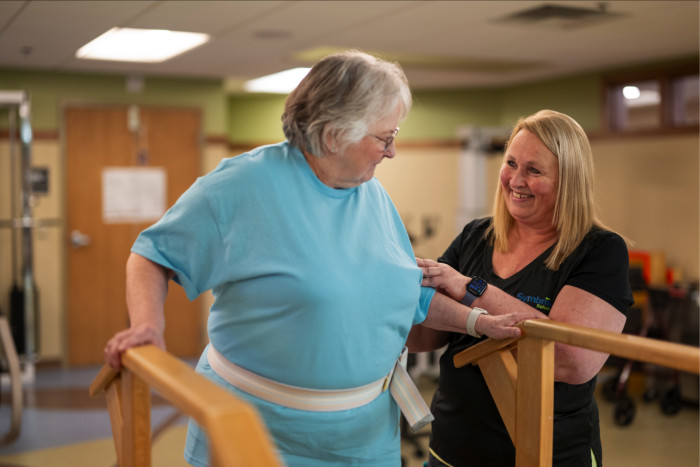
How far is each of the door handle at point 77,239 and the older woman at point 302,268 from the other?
5207mm

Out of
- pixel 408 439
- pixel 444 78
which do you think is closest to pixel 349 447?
pixel 408 439

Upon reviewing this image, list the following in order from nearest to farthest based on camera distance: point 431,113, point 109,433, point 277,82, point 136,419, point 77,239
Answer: point 136,419 < point 109,433 < point 77,239 < point 277,82 < point 431,113

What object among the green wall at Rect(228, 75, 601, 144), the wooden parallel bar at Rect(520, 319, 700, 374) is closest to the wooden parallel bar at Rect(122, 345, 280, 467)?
the wooden parallel bar at Rect(520, 319, 700, 374)

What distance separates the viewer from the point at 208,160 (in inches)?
269

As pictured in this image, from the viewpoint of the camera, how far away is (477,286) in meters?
1.80

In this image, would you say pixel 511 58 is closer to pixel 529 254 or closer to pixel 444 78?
pixel 444 78

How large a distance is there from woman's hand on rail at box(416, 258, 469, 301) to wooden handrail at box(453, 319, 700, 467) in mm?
139

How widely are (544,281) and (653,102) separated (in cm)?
511

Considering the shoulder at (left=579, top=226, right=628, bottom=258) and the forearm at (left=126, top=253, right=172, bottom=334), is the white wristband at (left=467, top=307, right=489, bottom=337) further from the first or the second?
the forearm at (left=126, top=253, right=172, bottom=334)

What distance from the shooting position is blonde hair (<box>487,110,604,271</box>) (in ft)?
5.79

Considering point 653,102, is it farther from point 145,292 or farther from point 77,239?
point 145,292

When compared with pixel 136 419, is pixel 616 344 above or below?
above

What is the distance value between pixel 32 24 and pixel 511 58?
11.2ft

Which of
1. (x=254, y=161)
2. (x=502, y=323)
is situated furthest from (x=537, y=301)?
(x=254, y=161)
